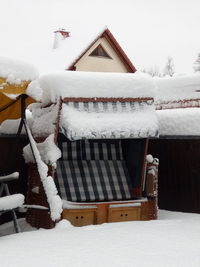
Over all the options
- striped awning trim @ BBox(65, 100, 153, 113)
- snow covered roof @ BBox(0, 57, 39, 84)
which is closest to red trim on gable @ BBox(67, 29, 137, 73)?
striped awning trim @ BBox(65, 100, 153, 113)

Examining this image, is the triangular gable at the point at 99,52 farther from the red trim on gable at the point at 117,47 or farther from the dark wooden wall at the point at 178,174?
the dark wooden wall at the point at 178,174

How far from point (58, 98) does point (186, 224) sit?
260 cm

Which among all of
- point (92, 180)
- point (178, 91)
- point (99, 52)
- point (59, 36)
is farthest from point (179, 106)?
point (59, 36)

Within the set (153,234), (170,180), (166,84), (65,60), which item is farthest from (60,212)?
(65,60)

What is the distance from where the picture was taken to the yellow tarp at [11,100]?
574 cm

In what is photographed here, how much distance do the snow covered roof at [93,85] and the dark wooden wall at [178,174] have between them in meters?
1.33

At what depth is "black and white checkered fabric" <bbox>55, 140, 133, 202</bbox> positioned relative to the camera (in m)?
7.30

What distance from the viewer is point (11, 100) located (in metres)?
6.79

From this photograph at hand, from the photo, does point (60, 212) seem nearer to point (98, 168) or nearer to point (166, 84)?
point (98, 168)

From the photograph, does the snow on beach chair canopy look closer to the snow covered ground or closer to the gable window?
the snow covered ground

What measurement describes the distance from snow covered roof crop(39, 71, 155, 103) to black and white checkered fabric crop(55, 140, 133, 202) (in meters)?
1.26

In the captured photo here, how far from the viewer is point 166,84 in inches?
366

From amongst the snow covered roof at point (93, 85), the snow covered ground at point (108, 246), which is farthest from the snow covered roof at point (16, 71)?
the snow covered ground at point (108, 246)

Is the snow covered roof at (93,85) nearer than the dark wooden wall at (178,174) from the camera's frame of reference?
Yes
